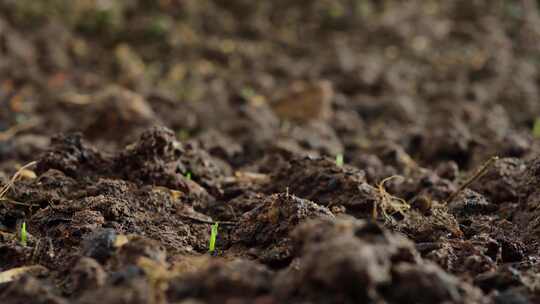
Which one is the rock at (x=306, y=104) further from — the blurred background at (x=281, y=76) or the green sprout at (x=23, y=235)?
the green sprout at (x=23, y=235)

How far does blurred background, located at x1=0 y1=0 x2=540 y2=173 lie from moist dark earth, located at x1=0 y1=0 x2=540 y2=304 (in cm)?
2

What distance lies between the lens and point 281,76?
4832 mm

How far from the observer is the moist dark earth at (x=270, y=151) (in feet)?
4.55

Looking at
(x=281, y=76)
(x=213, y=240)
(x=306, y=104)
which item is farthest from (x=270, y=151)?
(x=281, y=76)

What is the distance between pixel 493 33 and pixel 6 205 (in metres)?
4.64

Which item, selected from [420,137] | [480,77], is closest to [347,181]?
[420,137]

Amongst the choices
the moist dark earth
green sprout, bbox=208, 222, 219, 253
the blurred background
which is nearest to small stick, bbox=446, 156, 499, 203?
the moist dark earth

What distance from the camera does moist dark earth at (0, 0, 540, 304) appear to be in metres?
1.39

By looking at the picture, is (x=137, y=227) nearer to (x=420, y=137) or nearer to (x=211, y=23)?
(x=420, y=137)

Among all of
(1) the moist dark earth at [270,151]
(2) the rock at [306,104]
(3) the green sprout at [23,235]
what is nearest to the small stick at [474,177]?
(1) the moist dark earth at [270,151]

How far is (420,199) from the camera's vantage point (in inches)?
84.4

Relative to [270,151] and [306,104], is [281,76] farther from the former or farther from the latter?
[270,151]

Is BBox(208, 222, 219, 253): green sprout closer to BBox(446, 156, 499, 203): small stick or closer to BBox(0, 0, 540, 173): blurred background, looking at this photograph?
BBox(446, 156, 499, 203): small stick

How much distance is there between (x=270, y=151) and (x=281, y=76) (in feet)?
6.08
